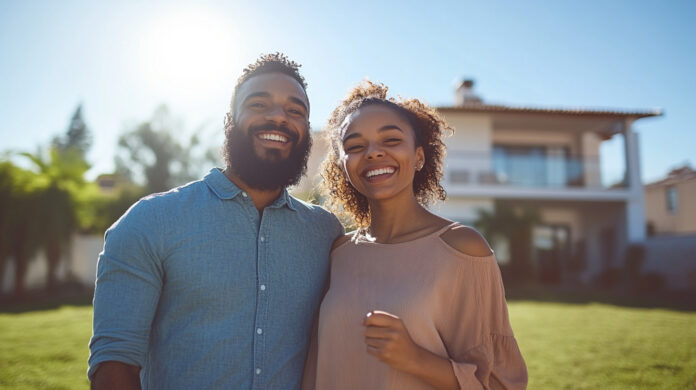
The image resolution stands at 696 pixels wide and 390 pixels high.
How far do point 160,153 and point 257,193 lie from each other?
21.8 meters

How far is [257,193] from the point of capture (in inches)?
101

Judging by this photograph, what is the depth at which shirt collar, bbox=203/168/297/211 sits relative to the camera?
242cm

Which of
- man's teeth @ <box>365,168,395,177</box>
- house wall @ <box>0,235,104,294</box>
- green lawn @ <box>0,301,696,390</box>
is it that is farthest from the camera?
house wall @ <box>0,235,104,294</box>

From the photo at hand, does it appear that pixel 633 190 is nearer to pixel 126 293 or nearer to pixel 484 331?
pixel 484 331

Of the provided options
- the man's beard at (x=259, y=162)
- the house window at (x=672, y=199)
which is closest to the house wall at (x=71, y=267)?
the man's beard at (x=259, y=162)

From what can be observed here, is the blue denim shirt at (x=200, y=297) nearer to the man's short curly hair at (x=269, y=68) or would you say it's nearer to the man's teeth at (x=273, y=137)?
the man's teeth at (x=273, y=137)

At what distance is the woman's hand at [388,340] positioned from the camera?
1.84m

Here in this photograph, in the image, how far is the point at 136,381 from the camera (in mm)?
1951

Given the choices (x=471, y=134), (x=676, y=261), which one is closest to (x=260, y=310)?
(x=676, y=261)

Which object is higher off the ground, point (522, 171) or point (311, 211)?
point (522, 171)

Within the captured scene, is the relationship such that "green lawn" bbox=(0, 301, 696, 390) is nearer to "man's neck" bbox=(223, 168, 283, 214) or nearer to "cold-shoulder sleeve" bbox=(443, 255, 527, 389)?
"cold-shoulder sleeve" bbox=(443, 255, 527, 389)

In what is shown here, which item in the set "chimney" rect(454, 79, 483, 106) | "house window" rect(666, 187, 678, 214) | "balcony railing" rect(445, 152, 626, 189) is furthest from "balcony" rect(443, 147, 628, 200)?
"house window" rect(666, 187, 678, 214)

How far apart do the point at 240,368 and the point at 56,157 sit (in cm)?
1738

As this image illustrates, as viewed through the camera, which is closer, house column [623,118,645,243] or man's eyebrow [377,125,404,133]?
man's eyebrow [377,125,404,133]
